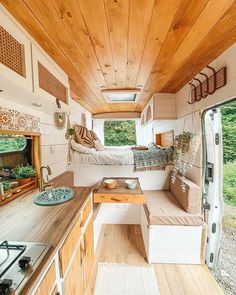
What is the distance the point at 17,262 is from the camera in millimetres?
698

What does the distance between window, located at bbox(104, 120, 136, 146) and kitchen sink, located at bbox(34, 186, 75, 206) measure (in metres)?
4.14

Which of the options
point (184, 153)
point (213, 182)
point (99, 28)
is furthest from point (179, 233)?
point (99, 28)

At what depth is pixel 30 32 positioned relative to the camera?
1173mm

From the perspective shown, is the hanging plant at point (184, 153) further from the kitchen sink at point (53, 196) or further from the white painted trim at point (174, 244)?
the kitchen sink at point (53, 196)

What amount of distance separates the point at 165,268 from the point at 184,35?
2.22 metres

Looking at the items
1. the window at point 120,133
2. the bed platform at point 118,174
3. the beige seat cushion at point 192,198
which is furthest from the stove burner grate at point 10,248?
the window at point 120,133

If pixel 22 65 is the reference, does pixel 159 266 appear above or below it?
below

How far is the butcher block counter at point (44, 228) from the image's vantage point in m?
0.75

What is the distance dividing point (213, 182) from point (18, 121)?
2.05m

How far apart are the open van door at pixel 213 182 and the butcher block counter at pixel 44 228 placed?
Answer: 143 cm

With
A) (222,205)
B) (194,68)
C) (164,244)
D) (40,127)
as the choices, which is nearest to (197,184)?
(222,205)

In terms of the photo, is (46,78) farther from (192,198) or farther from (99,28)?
(192,198)

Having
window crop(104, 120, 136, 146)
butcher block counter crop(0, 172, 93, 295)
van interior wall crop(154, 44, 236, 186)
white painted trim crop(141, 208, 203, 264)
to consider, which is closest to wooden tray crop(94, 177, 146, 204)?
white painted trim crop(141, 208, 203, 264)

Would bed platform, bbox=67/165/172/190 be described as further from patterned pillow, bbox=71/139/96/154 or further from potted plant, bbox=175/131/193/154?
potted plant, bbox=175/131/193/154
